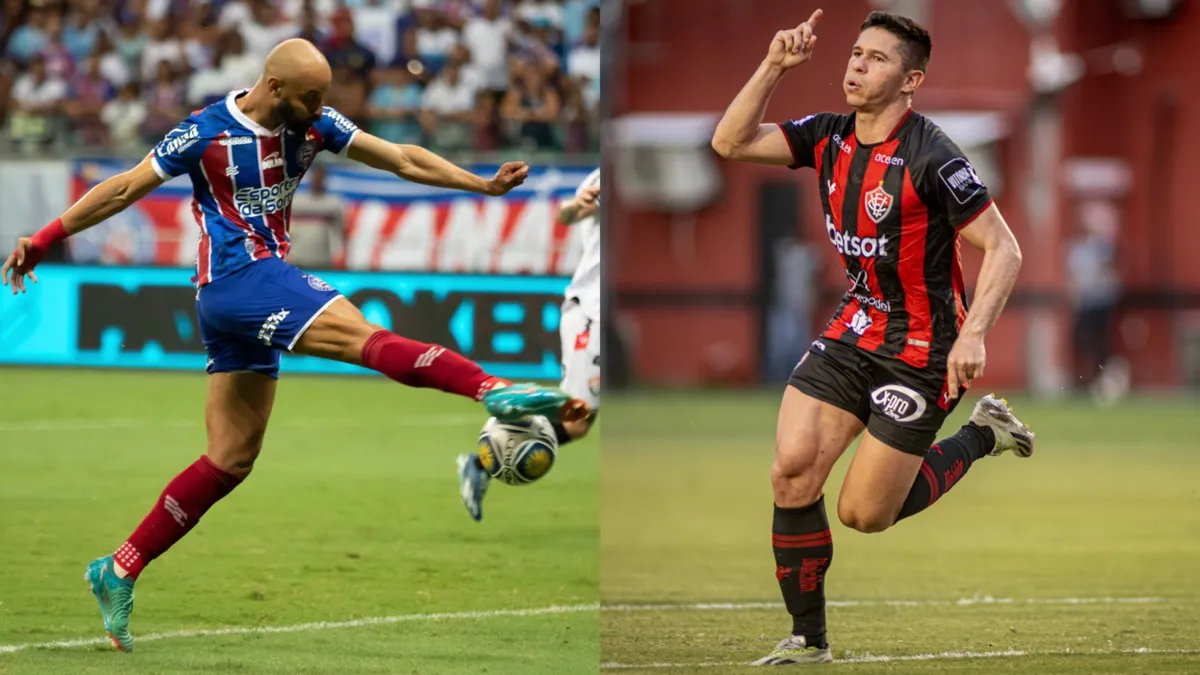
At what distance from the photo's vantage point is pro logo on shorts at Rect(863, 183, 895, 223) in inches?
206

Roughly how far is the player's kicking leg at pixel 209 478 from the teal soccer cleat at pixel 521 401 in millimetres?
1093

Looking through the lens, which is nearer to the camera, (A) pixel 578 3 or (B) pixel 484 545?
(B) pixel 484 545

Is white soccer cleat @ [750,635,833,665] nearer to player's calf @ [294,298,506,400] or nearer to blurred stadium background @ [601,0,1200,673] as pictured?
player's calf @ [294,298,506,400]

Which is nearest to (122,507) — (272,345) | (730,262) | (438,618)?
(438,618)

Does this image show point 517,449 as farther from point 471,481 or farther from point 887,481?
point 887,481

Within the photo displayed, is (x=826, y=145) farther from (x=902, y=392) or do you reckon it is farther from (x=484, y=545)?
(x=484, y=545)

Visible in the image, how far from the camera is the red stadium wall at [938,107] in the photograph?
901 inches

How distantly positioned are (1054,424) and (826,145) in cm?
Answer: 1265

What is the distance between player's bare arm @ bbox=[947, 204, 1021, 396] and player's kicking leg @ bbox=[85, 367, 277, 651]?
2.38m

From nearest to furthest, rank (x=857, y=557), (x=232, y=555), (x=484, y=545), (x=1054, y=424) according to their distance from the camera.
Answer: (x=232, y=555)
(x=484, y=545)
(x=857, y=557)
(x=1054, y=424)

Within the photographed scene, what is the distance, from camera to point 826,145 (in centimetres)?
546

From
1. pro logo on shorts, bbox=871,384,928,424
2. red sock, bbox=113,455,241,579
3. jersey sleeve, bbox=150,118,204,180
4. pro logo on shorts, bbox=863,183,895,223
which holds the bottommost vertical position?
red sock, bbox=113,455,241,579

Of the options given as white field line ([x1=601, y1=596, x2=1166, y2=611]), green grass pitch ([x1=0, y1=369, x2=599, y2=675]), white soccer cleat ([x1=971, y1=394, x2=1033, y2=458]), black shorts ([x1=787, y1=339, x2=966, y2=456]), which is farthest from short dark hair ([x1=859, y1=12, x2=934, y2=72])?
white field line ([x1=601, y1=596, x2=1166, y2=611])

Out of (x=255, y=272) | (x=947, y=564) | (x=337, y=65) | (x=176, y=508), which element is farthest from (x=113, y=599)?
(x=337, y=65)
